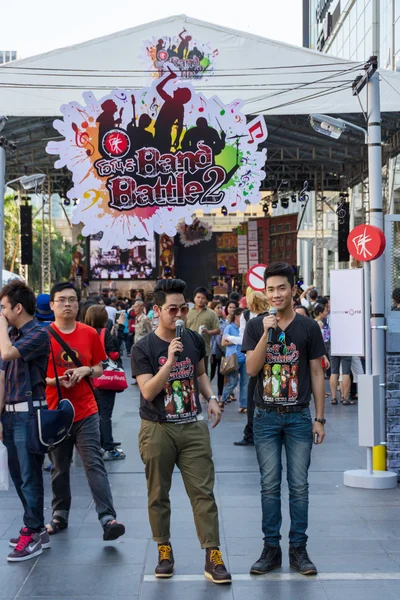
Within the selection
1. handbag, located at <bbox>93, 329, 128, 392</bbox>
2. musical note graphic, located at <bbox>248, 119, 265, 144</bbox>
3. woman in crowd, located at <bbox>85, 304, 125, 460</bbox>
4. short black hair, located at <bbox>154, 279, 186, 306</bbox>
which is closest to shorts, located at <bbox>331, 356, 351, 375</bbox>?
musical note graphic, located at <bbox>248, 119, 265, 144</bbox>

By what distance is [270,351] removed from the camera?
532cm

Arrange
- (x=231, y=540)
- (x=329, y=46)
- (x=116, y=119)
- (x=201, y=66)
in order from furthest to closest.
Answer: (x=329, y=46)
(x=201, y=66)
(x=116, y=119)
(x=231, y=540)

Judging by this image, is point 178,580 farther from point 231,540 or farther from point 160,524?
point 231,540

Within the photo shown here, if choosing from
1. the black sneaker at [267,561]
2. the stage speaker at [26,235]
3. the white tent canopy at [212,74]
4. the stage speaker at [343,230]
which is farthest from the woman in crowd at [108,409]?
the stage speaker at [343,230]

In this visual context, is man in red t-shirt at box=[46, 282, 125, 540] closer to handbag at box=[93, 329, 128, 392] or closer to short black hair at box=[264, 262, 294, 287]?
short black hair at box=[264, 262, 294, 287]

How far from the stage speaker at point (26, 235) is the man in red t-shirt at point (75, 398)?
2164 cm

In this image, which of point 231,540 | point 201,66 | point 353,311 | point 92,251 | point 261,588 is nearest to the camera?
point 261,588

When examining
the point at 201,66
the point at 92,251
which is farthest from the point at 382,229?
the point at 92,251

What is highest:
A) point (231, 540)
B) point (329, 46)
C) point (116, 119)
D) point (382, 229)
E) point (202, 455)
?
point (329, 46)

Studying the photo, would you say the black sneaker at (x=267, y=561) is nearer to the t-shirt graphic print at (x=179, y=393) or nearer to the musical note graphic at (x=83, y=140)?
the t-shirt graphic print at (x=179, y=393)

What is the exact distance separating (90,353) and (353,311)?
9.00 ft

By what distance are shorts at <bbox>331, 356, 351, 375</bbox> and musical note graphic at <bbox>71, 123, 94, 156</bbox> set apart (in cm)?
501

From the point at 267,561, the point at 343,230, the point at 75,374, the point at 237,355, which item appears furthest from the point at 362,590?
the point at 343,230

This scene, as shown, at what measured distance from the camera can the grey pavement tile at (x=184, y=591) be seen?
192 inches
